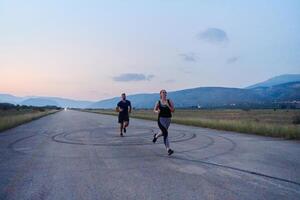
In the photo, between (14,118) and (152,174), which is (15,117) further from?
(152,174)

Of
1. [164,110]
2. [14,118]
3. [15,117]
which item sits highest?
[164,110]

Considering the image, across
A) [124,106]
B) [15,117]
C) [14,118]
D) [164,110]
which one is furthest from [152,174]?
[15,117]

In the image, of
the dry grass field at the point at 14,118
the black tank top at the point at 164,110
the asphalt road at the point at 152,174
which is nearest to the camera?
the asphalt road at the point at 152,174

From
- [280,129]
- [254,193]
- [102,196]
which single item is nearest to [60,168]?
[102,196]

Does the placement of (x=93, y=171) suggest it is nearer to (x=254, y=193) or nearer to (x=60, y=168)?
(x=60, y=168)

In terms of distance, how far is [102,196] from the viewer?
632 cm

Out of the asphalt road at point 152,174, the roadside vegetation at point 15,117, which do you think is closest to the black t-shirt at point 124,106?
the asphalt road at point 152,174

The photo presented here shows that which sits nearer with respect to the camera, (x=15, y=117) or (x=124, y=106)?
(x=124, y=106)

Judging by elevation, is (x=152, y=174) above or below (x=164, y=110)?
below

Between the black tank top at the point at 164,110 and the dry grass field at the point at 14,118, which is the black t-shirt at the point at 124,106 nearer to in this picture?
the black tank top at the point at 164,110

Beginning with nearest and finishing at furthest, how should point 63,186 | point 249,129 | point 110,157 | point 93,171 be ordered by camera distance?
point 63,186
point 93,171
point 110,157
point 249,129

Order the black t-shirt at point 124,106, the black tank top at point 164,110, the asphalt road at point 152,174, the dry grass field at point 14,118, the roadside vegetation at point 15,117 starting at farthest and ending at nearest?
the roadside vegetation at point 15,117 < the dry grass field at point 14,118 < the black t-shirt at point 124,106 < the black tank top at point 164,110 < the asphalt road at point 152,174

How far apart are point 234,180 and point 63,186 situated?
10.8 feet

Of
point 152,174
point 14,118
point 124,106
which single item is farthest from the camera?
point 14,118
